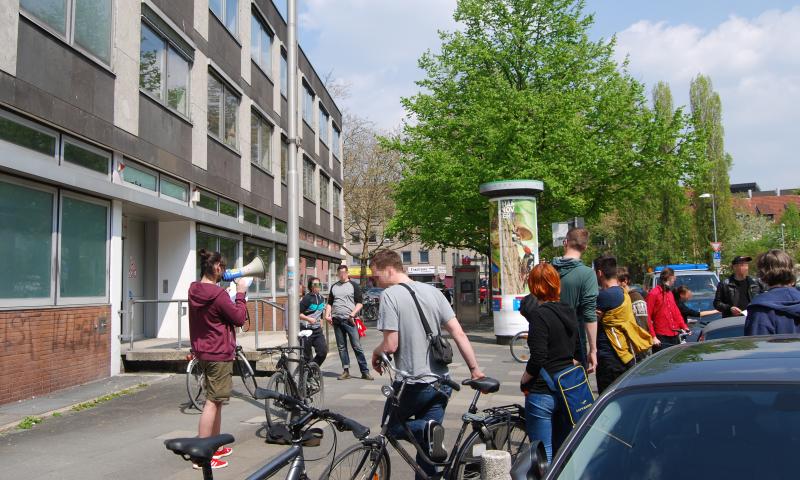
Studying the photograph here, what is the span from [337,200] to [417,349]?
32.8 metres

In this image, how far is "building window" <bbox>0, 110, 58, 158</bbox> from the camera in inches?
339

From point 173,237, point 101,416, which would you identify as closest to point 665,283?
point 101,416

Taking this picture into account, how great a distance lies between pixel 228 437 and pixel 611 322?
3.81m

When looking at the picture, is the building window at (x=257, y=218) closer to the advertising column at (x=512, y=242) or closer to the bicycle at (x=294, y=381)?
the advertising column at (x=512, y=242)

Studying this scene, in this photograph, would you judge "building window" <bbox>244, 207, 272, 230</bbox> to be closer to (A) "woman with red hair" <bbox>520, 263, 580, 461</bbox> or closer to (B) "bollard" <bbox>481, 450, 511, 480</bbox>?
(A) "woman with red hair" <bbox>520, 263, 580, 461</bbox>

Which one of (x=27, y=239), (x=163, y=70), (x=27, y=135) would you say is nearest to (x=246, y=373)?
(x=27, y=239)

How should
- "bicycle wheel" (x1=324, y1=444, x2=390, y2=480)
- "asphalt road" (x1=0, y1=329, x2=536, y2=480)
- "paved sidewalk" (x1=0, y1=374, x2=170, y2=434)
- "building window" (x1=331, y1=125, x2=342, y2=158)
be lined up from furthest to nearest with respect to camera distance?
"building window" (x1=331, y1=125, x2=342, y2=158) → "paved sidewalk" (x1=0, y1=374, x2=170, y2=434) → "asphalt road" (x1=0, y1=329, x2=536, y2=480) → "bicycle wheel" (x1=324, y1=444, x2=390, y2=480)

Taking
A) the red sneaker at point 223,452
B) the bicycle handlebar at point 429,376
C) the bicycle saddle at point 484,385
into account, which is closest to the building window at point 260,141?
the red sneaker at point 223,452

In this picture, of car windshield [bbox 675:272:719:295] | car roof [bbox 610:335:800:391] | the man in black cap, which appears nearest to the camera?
car roof [bbox 610:335:800:391]

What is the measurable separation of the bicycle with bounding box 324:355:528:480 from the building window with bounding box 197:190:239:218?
1164cm

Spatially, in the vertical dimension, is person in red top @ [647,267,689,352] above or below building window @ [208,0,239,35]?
below

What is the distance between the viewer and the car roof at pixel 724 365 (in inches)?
103

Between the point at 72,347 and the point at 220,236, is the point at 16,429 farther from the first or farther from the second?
the point at 220,236

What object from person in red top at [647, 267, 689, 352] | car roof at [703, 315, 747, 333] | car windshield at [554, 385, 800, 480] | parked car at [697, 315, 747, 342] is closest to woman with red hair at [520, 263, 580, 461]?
car windshield at [554, 385, 800, 480]
